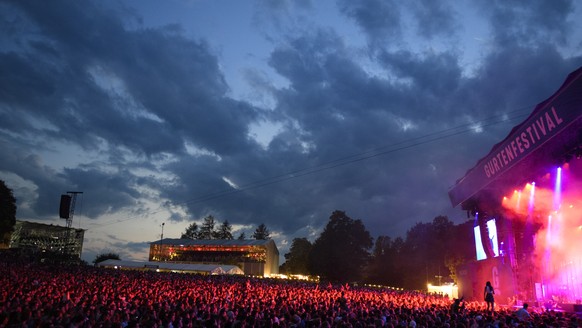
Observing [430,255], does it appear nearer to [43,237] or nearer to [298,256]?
[298,256]

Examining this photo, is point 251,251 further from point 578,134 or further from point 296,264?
point 578,134

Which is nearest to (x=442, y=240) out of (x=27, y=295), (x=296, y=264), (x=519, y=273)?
(x=296, y=264)

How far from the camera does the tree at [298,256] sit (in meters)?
70.1

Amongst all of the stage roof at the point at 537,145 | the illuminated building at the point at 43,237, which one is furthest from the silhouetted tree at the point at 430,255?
the illuminated building at the point at 43,237

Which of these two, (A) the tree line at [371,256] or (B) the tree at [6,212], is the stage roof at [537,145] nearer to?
(A) the tree line at [371,256]

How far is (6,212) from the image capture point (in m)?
49.3

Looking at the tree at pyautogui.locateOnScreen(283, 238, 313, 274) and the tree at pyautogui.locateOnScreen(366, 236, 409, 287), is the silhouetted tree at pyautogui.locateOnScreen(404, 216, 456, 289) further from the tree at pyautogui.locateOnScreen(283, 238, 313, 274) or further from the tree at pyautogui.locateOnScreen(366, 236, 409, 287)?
the tree at pyautogui.locateOnScreen(283, 238, 313, 274)

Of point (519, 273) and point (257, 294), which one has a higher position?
point (519, 273)

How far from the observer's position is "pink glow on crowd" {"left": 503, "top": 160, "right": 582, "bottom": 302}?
17234 mm

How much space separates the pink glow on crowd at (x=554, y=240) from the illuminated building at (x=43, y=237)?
2147 inches

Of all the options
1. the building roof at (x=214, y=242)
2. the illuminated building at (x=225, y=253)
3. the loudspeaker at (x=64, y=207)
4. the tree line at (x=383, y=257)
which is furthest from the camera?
the building roof at (x=214, y=242)

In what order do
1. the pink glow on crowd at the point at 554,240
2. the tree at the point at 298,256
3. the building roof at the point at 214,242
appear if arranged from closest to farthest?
the pink glow on crowd at the point at 554,240, the building roof at the point at 214,242, the tree at the point at 298,256

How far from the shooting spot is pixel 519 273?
1908cm

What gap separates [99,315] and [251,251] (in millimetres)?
52267
